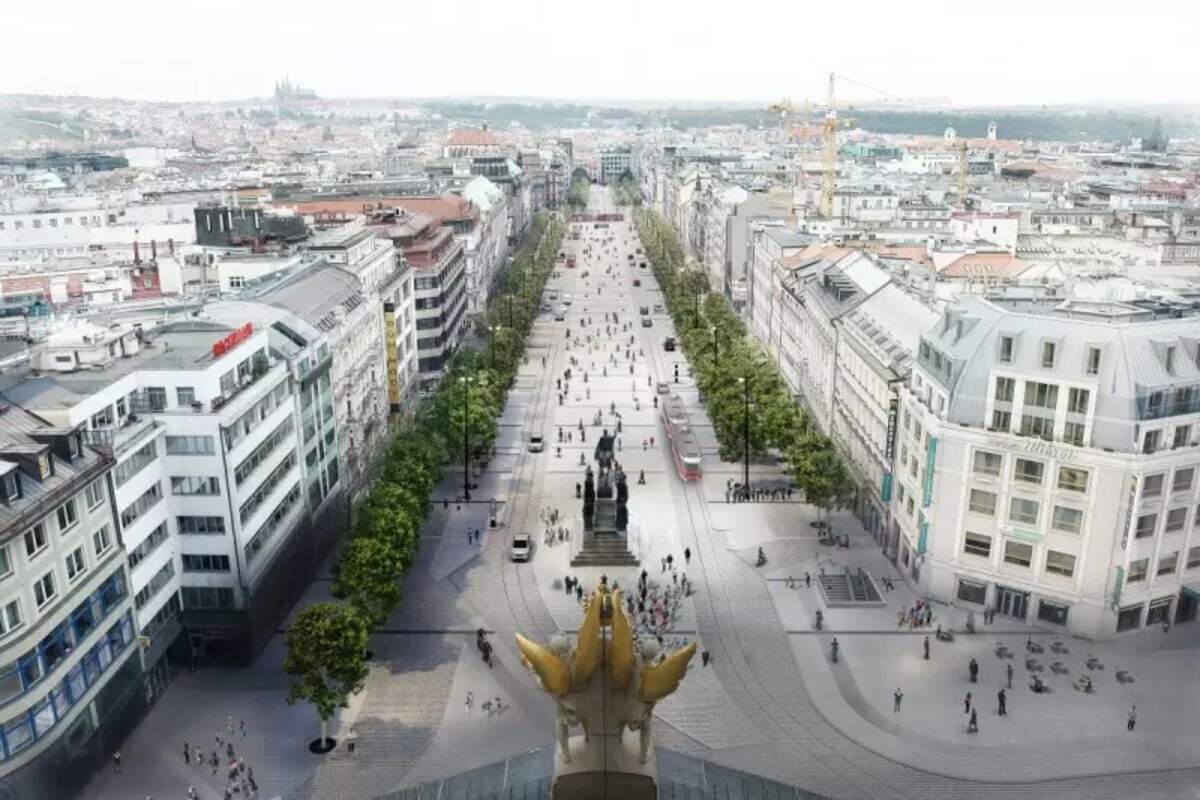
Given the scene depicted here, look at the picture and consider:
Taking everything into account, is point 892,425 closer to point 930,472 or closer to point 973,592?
point 930,472

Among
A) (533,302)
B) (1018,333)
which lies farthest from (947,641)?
(533,302)

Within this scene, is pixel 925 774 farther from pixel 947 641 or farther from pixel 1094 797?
→ pixel 947 641

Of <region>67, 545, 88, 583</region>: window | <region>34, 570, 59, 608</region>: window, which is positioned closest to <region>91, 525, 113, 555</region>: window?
<region>67, 545, 88, 583</region>: window

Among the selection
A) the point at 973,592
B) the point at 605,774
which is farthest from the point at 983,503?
the point at 605,774

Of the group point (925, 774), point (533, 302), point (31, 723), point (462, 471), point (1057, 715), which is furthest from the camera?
point (533, 302)

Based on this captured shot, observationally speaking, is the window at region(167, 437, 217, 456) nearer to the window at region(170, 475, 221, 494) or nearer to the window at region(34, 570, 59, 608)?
the window at region(170, 475, 221, 494)

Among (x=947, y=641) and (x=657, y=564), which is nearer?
(x=947, y=641)
